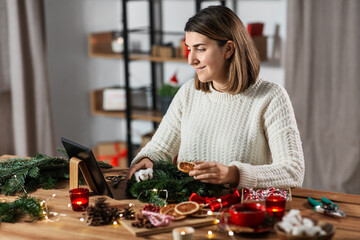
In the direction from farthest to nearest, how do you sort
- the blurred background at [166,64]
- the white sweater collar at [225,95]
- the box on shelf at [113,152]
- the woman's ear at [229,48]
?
the box on shelf at [113,152]
the blurred background at [166,64]
the white sweater collar at [225,95]
the woman's ear at [229,48]

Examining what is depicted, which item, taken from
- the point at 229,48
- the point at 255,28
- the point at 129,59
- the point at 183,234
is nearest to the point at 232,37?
the point at 229,48

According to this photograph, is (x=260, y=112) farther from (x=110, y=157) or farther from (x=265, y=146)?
(x=110, y=157)

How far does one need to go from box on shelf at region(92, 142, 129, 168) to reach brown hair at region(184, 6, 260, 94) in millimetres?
2587

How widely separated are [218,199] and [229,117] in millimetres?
585

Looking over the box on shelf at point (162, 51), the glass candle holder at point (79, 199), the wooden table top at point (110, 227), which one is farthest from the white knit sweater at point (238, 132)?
the box on shelf at point (162, 51)

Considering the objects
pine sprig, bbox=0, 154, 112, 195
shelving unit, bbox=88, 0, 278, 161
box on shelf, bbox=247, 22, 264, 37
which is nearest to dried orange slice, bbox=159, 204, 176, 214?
pine sprig, bbox=0, 154, 112, 195

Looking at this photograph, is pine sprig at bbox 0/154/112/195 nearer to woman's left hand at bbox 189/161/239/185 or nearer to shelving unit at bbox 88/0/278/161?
woman's left hand at bbox 189/161/239/185

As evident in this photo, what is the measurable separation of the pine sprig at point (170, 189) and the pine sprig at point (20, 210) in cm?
34

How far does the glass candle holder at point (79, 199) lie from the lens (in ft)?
5.90

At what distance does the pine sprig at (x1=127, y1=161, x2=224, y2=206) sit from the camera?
6.04 ft

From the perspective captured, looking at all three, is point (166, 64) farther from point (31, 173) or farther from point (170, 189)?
point (170, 189)

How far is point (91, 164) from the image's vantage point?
186 centimetres

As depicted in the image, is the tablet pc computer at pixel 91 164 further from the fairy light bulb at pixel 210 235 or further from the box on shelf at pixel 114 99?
the box on shelf at pixel 114 99

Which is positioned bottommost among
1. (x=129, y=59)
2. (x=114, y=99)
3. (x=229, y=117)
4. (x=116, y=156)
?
(x=116, y=156)
